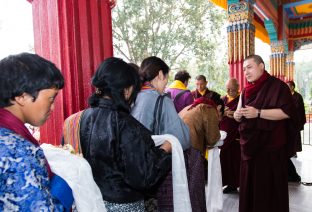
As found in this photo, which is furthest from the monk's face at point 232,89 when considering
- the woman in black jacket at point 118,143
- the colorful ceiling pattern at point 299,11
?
the colorful ceiling pattern at point 299,11

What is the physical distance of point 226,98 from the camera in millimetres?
3920

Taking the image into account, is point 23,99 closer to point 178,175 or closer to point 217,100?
point 178,175

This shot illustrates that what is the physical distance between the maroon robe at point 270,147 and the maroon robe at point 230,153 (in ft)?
3.67

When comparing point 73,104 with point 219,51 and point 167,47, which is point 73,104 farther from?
point 219,51

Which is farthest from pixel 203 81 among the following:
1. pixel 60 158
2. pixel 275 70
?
pixel 275 70

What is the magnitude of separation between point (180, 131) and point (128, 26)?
31.5 feet

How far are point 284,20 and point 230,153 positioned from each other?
7176mm

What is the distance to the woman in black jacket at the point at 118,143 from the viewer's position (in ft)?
3.80

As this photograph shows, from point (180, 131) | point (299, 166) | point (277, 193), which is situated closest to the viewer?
point (180, 131)

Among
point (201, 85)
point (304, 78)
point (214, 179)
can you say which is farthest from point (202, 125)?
point (304, 78)

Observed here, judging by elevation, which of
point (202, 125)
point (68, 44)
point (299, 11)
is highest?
point (299, 11)

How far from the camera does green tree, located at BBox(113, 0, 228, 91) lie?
10.5 m

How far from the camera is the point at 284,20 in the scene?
9.23m

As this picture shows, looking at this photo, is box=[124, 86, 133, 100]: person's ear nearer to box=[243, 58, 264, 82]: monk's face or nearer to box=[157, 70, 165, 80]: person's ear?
box=[157, 70, 165, 80]: person's ear
